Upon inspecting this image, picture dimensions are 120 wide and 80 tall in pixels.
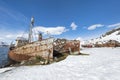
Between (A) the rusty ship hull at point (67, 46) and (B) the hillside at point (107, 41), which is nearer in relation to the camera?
(A) the rusty ship hull at point (67, 46)

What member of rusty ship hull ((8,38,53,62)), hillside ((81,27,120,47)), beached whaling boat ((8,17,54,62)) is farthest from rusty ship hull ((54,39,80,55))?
hillside ((81,27,120,47))

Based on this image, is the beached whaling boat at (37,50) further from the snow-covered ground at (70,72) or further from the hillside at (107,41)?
the hillside at (107,41)

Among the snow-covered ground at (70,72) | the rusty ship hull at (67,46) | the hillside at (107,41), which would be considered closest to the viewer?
the snow-covered ground at (70,72)

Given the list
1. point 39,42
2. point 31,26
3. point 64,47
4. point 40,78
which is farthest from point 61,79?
point 31,26

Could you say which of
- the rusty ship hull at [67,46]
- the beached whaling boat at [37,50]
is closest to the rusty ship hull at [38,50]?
the beached whaling boat at [37,50]

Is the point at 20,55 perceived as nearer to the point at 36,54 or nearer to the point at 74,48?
the point at 36,54

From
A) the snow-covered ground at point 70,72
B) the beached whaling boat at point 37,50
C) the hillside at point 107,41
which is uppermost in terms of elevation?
the hillside at point 107,41

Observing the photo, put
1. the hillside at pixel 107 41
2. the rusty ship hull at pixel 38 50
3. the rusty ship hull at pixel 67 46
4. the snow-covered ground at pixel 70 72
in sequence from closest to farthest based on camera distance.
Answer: the snow-covered ground at pixel 70 72 < the rusty ship hull at pixel 38 50 < the rusty ship hull at pixel 67 46 < the hillside at pixel 107 41

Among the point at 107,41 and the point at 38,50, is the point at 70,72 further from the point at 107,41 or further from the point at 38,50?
the point at 107,41

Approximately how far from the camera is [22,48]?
2317 centimetres

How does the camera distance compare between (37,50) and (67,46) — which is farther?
(67,46)

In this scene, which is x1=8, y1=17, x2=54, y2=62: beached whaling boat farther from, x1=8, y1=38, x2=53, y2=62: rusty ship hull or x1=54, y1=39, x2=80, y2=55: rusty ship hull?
x1=54, y1=39, x2=80, y2=55: rusty ship hull

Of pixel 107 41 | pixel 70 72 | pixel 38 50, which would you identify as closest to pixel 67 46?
pixel 38 50

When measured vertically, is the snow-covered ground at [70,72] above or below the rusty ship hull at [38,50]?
below
